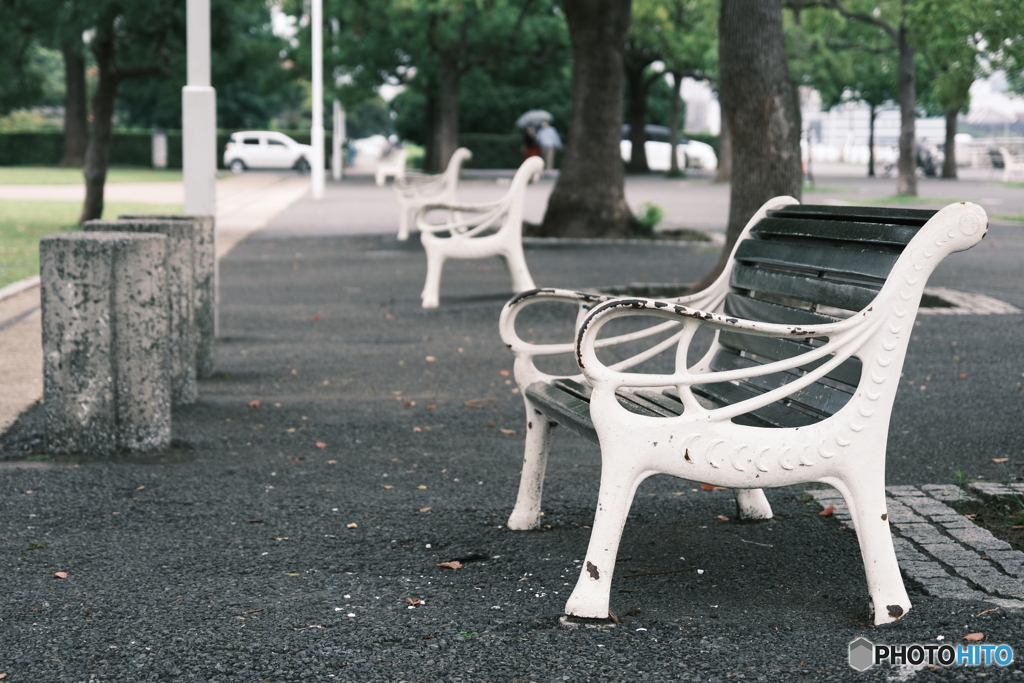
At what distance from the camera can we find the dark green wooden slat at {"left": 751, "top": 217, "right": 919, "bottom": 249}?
3385mm

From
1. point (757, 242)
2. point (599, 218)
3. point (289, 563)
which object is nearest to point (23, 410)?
point (289, 563)

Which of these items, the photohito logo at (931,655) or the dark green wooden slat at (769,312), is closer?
the photohito logo at (931,655)

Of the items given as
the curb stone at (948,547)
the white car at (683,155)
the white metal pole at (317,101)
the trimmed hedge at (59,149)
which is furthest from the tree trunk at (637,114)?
the curb stone at (948,547)

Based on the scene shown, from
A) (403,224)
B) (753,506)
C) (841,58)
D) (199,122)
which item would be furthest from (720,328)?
(841,58)

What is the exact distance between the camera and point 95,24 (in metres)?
16.3

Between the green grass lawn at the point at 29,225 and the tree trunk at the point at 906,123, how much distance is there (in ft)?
52.8

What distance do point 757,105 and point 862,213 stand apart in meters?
6.00

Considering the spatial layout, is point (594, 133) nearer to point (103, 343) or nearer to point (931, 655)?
point (103, 343)

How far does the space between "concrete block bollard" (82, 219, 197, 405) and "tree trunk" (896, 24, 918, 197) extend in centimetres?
2367

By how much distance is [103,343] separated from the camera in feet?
16.6

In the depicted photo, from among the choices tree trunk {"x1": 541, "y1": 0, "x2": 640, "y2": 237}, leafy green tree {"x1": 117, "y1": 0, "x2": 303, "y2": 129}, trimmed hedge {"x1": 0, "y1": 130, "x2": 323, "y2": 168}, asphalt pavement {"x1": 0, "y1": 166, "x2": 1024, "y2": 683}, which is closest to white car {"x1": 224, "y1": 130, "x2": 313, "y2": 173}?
trimmed hedge {"x1": 0, "y1": 130, "x2": 323, "y2": 168}

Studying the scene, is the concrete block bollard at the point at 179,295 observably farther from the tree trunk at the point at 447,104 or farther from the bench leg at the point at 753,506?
the tree trunk at the point at 447,104

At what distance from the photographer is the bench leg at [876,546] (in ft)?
10.7

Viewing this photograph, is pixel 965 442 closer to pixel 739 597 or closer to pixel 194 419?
pixel 739 597
